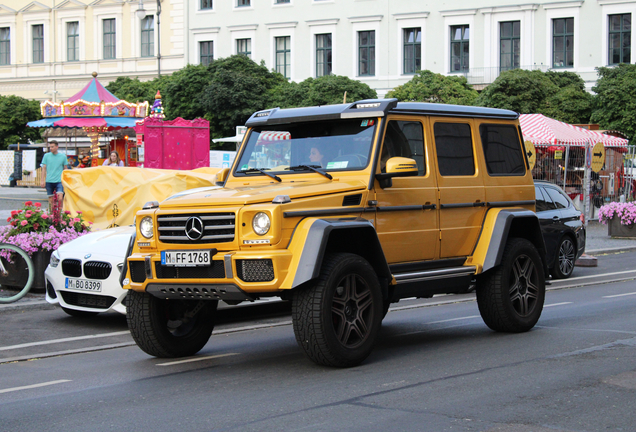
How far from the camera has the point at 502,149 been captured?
30.0ft

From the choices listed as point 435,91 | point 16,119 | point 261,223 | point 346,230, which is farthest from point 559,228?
point 16,119

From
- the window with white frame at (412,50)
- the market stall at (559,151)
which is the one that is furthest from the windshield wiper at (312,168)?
the window with white frame at (412,50)

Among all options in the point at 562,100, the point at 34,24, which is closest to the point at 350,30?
the point at 562,100

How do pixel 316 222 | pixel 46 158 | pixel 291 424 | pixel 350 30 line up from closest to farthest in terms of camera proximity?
pixel 291 424, pixel 316 222, pixel 46 158, pixel 350 30

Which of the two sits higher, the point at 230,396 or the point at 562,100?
the point at 562,100

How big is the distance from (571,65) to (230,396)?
47103mm

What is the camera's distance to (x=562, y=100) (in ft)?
136

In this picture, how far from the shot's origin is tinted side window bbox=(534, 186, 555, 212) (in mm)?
14930

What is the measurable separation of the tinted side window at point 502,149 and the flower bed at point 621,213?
14775 millimetres

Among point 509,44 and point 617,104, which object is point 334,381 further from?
point 509,44

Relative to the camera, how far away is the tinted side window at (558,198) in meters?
15.4

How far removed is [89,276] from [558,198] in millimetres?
8934

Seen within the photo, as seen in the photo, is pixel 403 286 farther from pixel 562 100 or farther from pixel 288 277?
pixel 562 100

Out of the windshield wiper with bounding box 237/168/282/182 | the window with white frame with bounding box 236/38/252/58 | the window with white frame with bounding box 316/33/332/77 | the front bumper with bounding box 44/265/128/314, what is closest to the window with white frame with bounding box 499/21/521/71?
the window with white frame with bounding box 316/33/332/77
